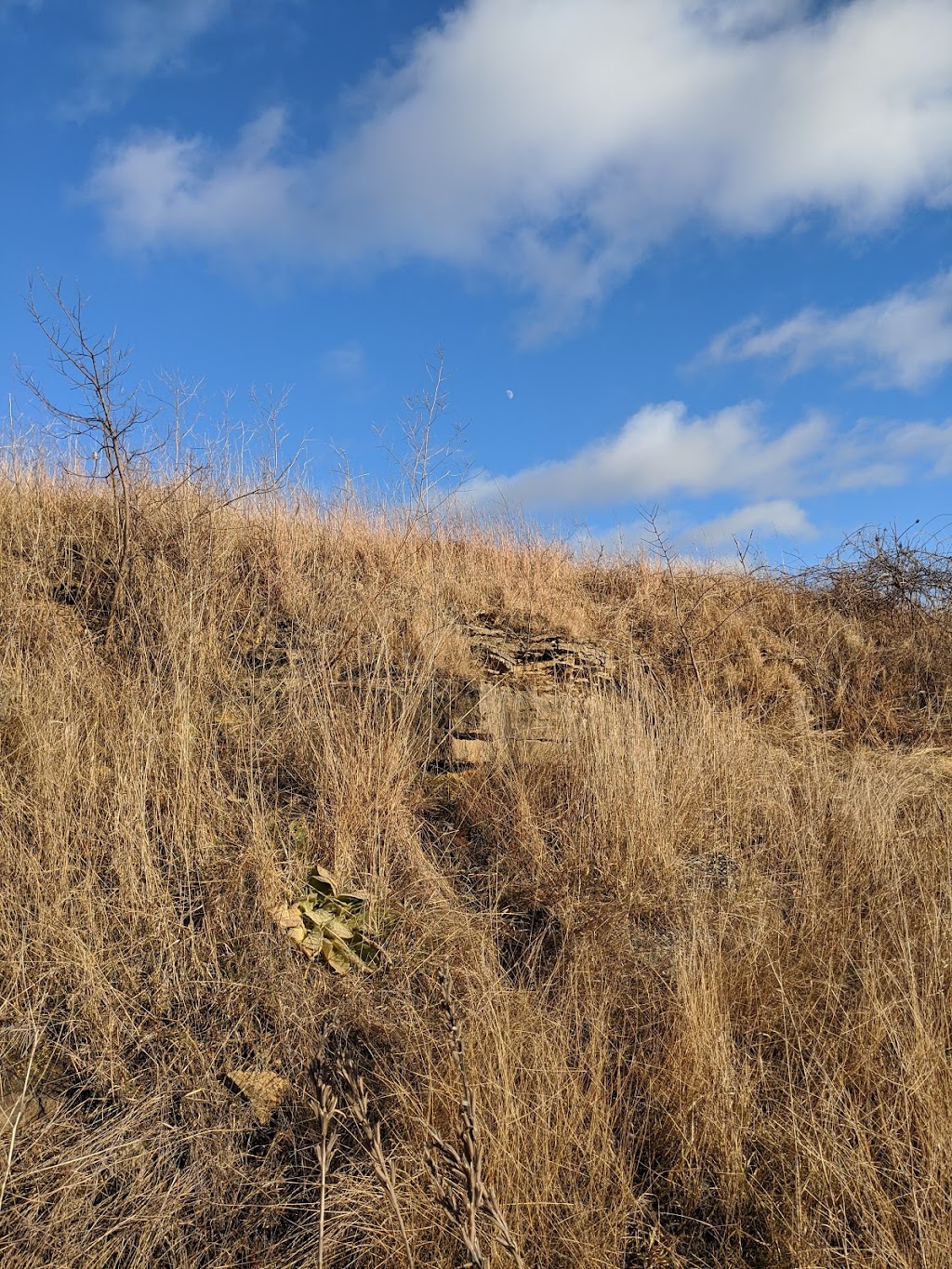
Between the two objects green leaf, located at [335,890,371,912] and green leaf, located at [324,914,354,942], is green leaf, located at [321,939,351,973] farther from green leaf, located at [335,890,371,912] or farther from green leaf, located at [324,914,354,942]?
green leaf, located at [335,890,371,912]

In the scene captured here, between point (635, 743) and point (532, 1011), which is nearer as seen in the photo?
point (532, 1011)

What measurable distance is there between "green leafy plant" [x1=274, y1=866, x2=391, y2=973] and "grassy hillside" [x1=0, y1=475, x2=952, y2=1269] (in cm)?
4

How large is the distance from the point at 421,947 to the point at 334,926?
1.15 ft

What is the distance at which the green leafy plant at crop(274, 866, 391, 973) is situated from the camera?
3.00 metres

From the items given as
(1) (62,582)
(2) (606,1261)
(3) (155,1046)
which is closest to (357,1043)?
(3) (155,1046)

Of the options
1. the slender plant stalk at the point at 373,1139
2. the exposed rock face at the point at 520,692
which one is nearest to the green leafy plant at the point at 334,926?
the slender plant stalk at the point at 373,1139

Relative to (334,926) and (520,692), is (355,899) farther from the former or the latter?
(520,692)

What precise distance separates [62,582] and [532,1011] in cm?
422

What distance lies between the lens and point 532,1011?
267cm

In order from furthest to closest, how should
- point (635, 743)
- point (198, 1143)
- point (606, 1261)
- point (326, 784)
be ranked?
point (635, 743)
point (326, 784)
point (198, 1143)
point (606, 1261)

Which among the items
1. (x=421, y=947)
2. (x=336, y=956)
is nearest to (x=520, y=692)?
(x=421, y=947)

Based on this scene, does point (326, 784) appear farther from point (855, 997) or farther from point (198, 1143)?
point (855, 997)

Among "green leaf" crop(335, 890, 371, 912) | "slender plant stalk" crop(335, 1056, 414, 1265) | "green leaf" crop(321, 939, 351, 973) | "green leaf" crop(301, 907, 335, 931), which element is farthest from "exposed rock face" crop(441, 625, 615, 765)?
"slender plant stalk" crop(335, 1056, 414, 1265)

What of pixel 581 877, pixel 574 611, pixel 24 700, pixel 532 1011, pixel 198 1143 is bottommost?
pixel 198 1143
